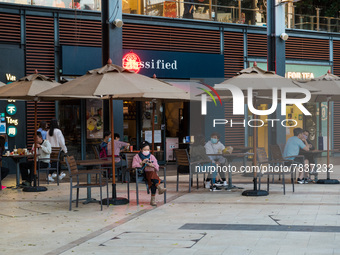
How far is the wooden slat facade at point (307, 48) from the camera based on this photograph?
23.5 m

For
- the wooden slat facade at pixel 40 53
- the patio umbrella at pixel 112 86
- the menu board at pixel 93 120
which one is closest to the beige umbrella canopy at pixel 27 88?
the patio umbrella at pixel 112 86

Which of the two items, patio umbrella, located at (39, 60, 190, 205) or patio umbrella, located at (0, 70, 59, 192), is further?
patio umbrella, located at (0, 70, 59, 192)

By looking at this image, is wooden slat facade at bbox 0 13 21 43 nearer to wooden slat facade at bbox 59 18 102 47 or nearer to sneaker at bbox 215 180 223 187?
wooden slat facade at bbox 59 18 102 47

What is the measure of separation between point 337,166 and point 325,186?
6.28 meters

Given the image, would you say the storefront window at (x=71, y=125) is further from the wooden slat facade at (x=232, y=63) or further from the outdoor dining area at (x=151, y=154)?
the wooden slat facade at (x=232, y=63)

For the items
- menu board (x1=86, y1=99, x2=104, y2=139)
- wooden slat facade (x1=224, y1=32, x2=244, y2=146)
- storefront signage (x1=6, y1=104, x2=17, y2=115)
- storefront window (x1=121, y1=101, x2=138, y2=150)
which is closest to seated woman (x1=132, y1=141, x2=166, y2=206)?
storefront signage (x1=6, y1=104, x2=17, y2=115)

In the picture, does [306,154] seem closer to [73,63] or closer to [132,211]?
[132,211]

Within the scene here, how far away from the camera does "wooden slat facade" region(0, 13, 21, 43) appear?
1751cm

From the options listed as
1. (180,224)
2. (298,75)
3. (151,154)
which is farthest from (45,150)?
(298,75)

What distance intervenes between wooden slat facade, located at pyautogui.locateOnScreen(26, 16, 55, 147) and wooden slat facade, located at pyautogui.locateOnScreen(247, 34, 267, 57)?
7.83m

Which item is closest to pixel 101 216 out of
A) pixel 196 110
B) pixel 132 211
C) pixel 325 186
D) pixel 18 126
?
pixel 132 211

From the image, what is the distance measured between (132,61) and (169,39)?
1.73 m

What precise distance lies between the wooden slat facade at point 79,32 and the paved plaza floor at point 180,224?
266 inches

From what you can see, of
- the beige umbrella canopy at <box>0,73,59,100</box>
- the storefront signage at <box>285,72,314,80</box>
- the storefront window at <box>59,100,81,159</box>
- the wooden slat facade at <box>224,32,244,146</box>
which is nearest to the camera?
the beige umbrella canopy at <box>0,73,59,100</box>
